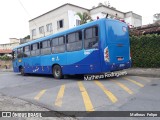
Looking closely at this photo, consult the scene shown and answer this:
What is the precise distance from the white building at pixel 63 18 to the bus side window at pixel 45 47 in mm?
16132

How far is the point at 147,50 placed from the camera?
15531 millimetres

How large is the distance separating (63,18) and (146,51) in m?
19.3

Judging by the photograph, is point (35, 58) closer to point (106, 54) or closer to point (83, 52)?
point (83, 52)

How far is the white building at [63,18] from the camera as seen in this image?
32.0 metres

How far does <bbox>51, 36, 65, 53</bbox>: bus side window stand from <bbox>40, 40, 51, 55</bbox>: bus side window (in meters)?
0.54

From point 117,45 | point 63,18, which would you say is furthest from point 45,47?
point 63,18

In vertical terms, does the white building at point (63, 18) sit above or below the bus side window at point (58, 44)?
above

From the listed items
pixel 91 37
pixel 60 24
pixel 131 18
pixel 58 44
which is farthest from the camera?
pixel 131 18

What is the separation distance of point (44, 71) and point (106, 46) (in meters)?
6.38

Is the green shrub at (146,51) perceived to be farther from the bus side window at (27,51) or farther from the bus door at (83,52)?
the bus side window at (27,51)

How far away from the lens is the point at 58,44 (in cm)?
1384

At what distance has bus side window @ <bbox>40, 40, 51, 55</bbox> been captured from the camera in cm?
1488

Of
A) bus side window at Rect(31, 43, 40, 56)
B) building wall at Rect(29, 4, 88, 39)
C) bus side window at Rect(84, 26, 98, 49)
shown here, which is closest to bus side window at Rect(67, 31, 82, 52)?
bus side window at Rect(84, 26, 98, 49)

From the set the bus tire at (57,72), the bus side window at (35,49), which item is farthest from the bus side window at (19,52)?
the bus tire at (57,72)
